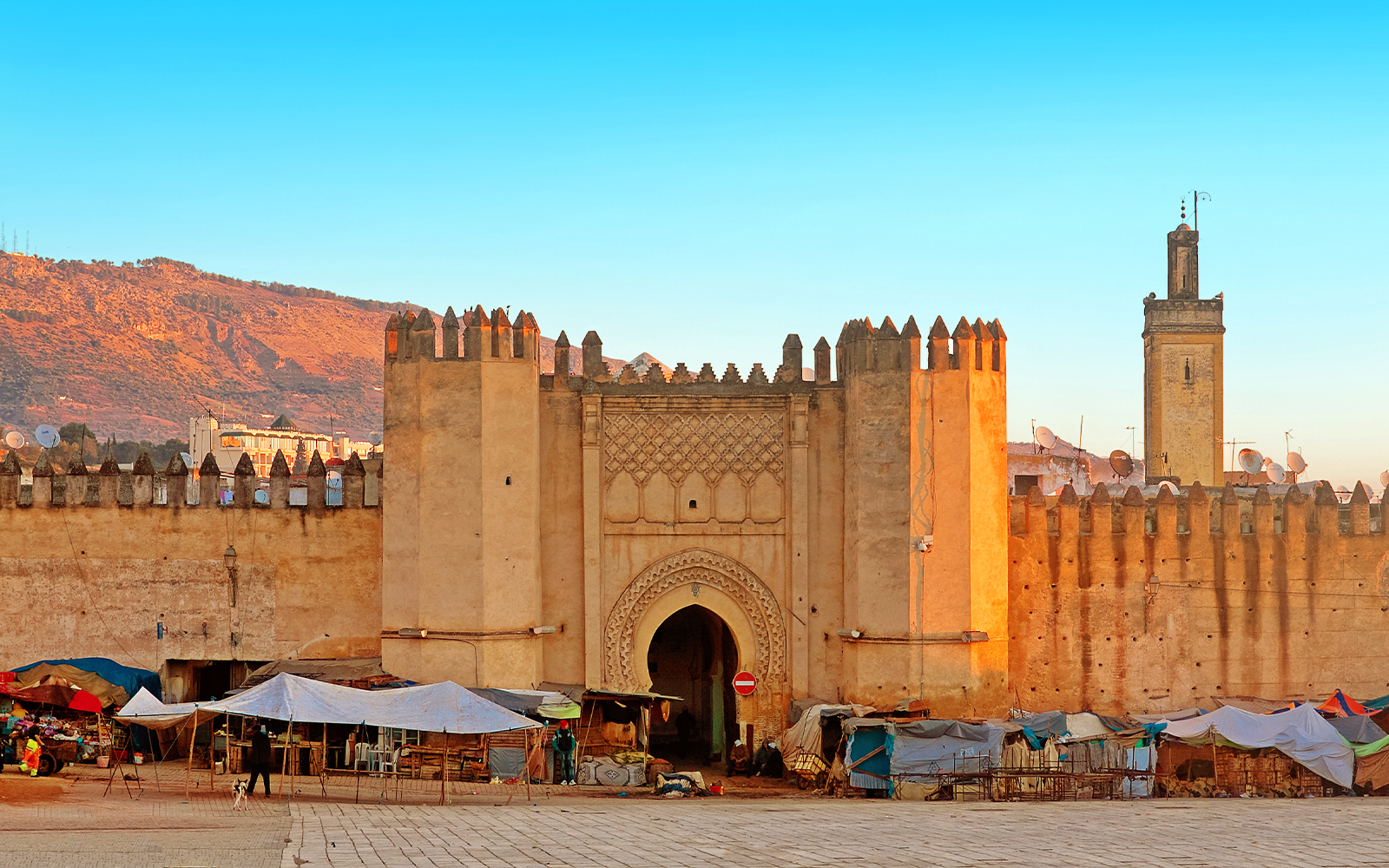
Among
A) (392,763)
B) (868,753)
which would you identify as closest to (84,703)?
(392,763)

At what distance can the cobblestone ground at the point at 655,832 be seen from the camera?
34.8 feet

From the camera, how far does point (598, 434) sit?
62.8 ft

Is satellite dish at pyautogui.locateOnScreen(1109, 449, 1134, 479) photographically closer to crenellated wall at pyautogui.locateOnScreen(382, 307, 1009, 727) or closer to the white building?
crenellated wall at pyautogui.locateOnScreen(382, 307, 1009, 727)

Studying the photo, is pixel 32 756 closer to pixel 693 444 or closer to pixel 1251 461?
pixel 693 444

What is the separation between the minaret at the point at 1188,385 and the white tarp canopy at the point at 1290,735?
3194 centimetres

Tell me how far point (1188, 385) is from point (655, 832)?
132 ft

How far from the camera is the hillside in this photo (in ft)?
365

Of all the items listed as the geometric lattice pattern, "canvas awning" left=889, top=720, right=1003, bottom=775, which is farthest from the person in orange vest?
"canvas awning" left=889, top=720, right=1003, bottom=775

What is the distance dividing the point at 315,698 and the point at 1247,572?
12.8 meters

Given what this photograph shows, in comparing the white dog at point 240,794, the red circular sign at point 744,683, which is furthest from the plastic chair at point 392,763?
the red circular sign at point 744,683

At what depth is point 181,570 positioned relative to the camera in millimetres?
19766

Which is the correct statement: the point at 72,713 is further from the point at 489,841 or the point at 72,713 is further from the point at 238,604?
the point at 489,841

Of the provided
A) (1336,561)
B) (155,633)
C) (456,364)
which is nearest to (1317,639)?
(1336,561)

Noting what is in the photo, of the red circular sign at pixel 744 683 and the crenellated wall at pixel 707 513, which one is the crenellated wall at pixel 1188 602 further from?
the red circular sign at pixel 744 683
